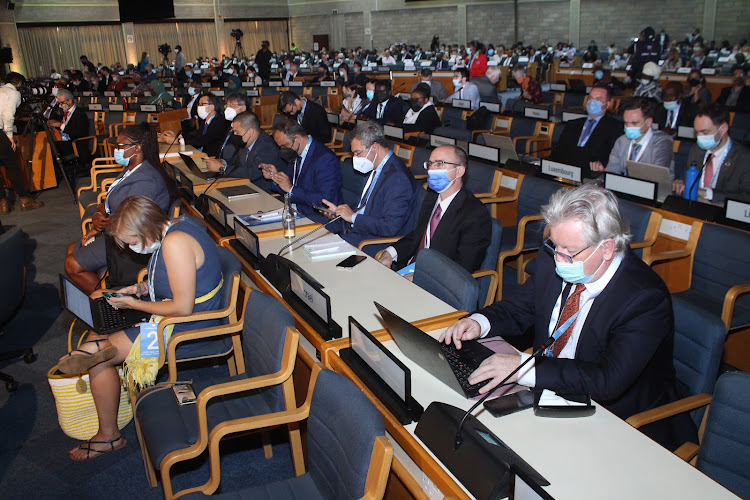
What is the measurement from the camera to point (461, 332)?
1874 mm

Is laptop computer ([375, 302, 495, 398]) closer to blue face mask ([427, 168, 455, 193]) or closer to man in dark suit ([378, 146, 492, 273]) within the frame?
man in dark suit ([378, 146, 492, 273])

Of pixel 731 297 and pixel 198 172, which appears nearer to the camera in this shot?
pixel 731 297

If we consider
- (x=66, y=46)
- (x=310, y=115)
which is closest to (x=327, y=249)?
(x=310, y=115)

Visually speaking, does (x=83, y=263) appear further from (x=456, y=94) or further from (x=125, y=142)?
(x=456, y=94)

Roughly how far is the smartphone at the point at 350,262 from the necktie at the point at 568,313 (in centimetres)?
103

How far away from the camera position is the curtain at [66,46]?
2020 centimetres

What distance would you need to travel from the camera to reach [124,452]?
261cm

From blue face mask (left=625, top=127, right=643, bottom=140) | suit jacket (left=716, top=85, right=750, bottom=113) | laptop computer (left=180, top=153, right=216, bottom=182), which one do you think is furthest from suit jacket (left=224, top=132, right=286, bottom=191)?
suit jacket (left=716, top=85, right=750, bottom=113)

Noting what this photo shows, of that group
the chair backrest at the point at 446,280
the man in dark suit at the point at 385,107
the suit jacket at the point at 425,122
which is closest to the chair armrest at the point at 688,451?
the chair backrest at the point at 446,280

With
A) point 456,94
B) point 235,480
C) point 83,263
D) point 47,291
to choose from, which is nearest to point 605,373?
point 235,480

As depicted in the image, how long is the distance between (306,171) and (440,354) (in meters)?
2.88

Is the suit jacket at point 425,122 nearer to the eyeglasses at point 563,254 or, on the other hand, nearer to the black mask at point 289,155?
the black mask at point 289,155

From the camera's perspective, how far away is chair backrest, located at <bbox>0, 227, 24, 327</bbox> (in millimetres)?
3504

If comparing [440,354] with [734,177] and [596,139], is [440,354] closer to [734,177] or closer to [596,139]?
[734,177]
